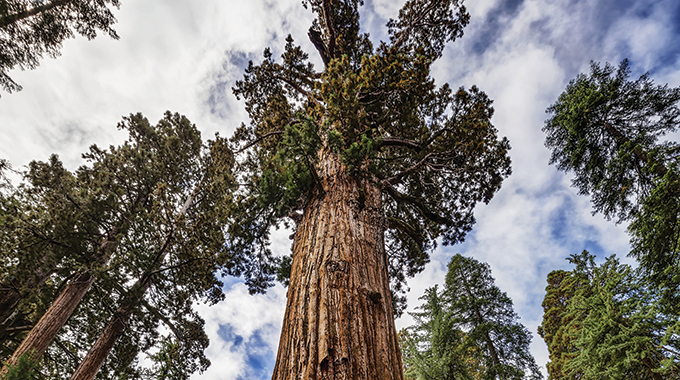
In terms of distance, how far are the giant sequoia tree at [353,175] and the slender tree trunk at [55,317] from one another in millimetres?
5359

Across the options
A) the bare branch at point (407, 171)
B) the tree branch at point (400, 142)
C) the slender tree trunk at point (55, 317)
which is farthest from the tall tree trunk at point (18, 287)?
the tree branch at point (400, 142)

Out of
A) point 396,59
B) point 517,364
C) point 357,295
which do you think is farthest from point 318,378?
point 517,364

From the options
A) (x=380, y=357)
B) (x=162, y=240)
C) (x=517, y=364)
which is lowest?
(x=380, y=357)

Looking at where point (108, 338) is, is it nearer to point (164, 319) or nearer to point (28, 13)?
point (164, 319)

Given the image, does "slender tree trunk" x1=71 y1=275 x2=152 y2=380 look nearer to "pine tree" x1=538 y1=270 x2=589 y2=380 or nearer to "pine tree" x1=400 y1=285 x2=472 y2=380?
"pine tree" x1=400 y1=285 x2=472 y2=380

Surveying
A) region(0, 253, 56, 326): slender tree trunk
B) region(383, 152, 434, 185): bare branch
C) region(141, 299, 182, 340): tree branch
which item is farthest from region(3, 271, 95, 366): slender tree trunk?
region(383, 152, 434, 185): bare branch

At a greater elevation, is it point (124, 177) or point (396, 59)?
point (124, 177)

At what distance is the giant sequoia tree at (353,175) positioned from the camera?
188 centimetres

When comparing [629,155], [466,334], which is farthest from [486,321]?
[629,155]

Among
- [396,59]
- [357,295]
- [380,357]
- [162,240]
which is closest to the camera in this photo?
[380,357]

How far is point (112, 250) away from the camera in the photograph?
25.3 feet

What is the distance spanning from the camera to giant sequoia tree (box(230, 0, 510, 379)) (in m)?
1.88

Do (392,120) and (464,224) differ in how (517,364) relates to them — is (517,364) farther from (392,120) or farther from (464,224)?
(392,120)

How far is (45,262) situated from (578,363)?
1368 cm
